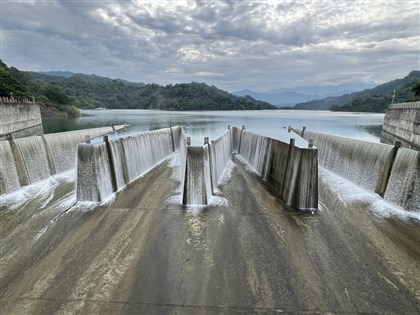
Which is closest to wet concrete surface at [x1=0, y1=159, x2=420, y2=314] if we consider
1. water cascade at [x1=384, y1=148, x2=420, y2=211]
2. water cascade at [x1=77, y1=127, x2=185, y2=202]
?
water cascade at [x1=77, y1=127, x2=185, y2=202]

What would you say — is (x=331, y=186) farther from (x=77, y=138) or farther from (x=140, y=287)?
(x=77, y=138)

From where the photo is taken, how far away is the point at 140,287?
17.6 feet

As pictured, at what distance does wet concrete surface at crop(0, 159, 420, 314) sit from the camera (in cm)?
500

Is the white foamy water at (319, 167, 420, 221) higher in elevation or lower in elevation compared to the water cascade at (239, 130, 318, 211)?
lower

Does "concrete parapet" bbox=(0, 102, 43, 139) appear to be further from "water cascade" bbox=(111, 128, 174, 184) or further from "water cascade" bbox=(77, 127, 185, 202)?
"water cascade" bbox=(77, 127, 185, 202)

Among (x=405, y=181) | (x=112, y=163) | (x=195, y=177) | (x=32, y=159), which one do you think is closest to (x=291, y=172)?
(x=195, y=177)

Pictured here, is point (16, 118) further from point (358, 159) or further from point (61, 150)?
point (358, 159)

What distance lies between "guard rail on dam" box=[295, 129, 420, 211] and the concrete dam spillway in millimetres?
58

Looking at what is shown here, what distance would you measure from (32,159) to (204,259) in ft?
34.5

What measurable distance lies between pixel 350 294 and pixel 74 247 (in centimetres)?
686

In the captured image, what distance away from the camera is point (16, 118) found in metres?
28.5

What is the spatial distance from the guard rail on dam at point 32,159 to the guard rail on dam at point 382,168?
51.2 ft

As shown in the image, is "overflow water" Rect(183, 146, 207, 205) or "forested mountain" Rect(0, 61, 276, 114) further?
"forested mountain" Rect(0, 61, 276, 114)

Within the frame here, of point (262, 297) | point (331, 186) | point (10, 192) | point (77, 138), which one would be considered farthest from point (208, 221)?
point (77, 138)
